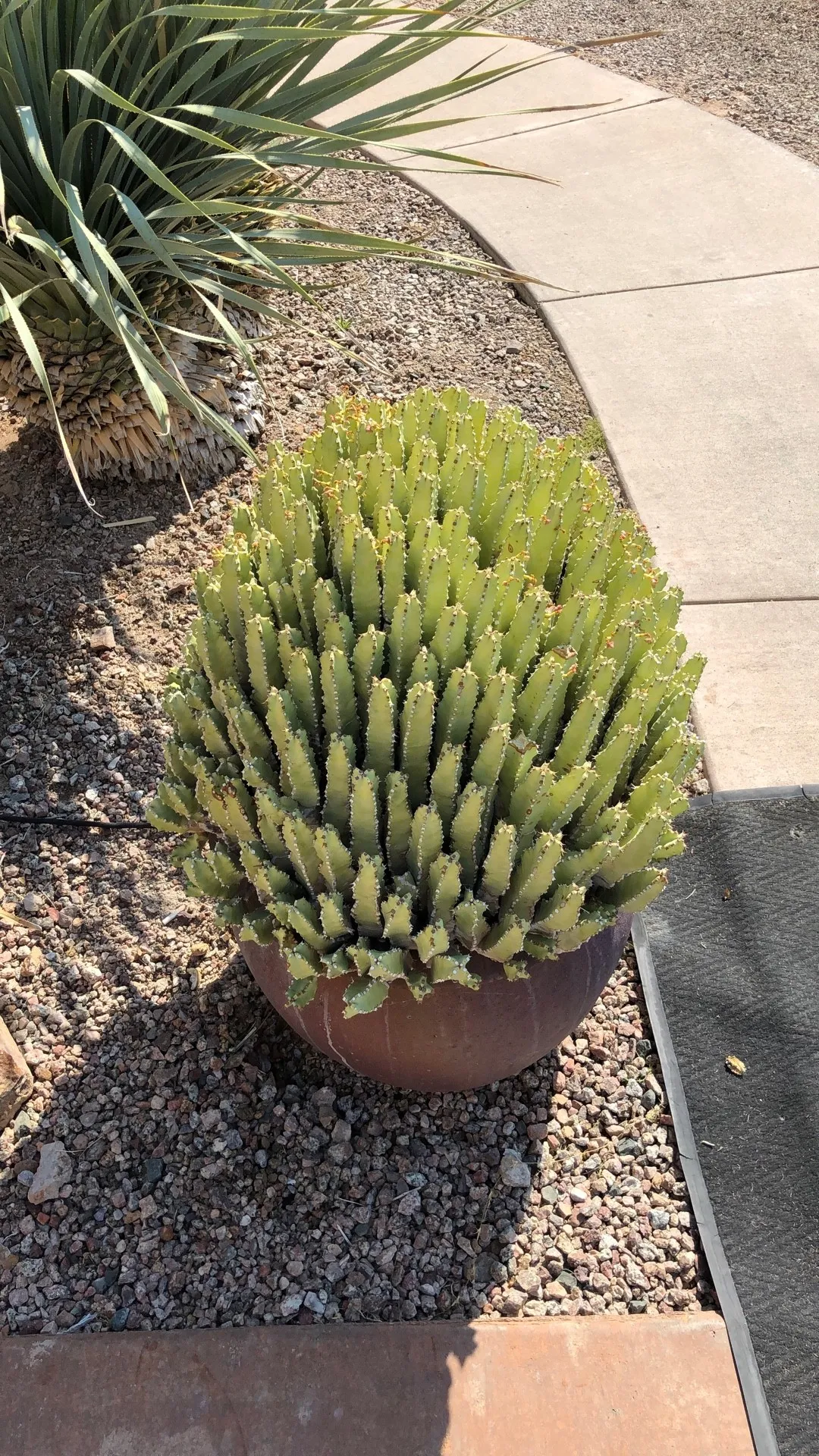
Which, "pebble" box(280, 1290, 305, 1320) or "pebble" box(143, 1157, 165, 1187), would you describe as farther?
"pebble" box(143, 1157, 165, 1187)

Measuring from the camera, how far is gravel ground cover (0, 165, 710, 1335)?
84.7 inches

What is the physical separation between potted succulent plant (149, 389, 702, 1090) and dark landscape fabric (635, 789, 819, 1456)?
53 centimetres

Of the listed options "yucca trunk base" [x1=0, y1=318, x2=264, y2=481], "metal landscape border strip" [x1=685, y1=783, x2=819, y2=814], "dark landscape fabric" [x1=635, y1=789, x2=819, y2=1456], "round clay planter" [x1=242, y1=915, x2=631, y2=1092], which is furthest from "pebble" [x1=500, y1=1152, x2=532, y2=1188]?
"yucca trunk base" [x1=0, y1=318, x2=264, y2=481]

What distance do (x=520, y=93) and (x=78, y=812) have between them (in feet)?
17.1

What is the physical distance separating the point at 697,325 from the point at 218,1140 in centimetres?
375

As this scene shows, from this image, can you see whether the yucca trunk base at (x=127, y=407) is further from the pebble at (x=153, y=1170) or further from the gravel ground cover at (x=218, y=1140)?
the pebble at (x=153, y=1170)

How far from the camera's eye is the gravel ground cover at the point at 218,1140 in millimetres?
2150

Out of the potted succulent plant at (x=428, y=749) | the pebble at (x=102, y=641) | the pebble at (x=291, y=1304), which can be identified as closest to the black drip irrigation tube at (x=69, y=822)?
the pebble at (x=102, y=641)

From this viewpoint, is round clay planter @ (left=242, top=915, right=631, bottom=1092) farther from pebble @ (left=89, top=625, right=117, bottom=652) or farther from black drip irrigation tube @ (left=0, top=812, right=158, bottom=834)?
pebble @ (left=89, top=625, right=117, bottom=652)

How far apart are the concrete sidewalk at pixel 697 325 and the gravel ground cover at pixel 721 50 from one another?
22cm

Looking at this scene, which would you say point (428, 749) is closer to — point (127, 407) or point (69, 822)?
point (69, 822)

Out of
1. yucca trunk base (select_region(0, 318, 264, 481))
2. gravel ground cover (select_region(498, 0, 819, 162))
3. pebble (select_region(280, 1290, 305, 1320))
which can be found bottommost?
pebble (select_region(280, 1290, 305, 1320))

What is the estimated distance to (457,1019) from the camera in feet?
6.54

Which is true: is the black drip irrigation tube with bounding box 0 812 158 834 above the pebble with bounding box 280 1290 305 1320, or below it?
above
